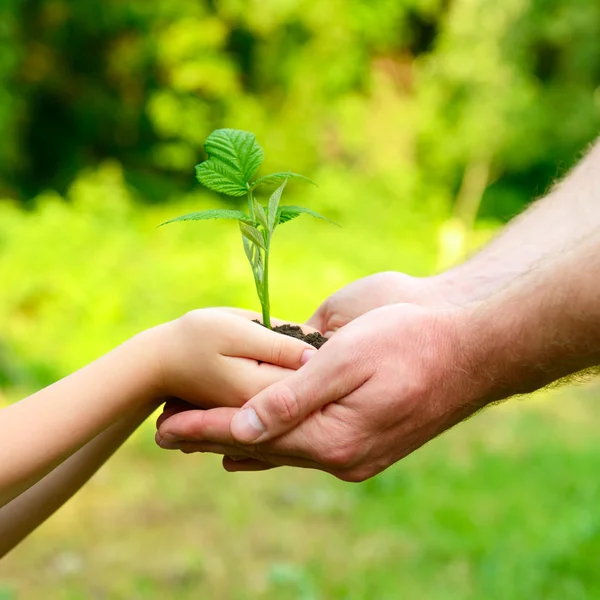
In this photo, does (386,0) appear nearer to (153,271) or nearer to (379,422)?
(153,271)

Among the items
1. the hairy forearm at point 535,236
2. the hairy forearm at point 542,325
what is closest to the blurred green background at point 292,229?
the hairy forearm at point 535,236

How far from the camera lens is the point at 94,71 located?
48.1 ft

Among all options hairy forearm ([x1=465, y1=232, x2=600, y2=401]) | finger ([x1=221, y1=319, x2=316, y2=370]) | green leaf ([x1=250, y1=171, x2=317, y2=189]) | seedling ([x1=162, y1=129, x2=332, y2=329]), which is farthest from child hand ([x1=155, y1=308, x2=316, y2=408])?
hairy forearm ([x1=465, y1=232, x2=600, y2=401])

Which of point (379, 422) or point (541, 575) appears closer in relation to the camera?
point (379, 422)

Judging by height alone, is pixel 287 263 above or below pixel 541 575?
above

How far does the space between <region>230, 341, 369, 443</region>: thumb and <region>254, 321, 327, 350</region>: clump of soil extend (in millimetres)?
173

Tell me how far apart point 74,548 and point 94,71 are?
11684mm

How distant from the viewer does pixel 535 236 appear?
273 centimetres

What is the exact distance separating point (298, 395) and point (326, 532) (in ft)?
9.67

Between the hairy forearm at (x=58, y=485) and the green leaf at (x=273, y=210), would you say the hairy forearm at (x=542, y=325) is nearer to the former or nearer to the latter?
the green leaf at (x=273, y=210)

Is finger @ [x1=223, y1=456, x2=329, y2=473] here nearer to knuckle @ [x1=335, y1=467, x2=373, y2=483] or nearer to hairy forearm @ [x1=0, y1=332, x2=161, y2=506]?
knuckle @ [x1=335, y1=467, x2=373, y2=483]

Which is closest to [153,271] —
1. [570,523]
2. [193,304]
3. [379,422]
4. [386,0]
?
[193,304]

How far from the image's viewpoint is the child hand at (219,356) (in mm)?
1963

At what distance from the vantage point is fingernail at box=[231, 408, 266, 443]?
196 cm
